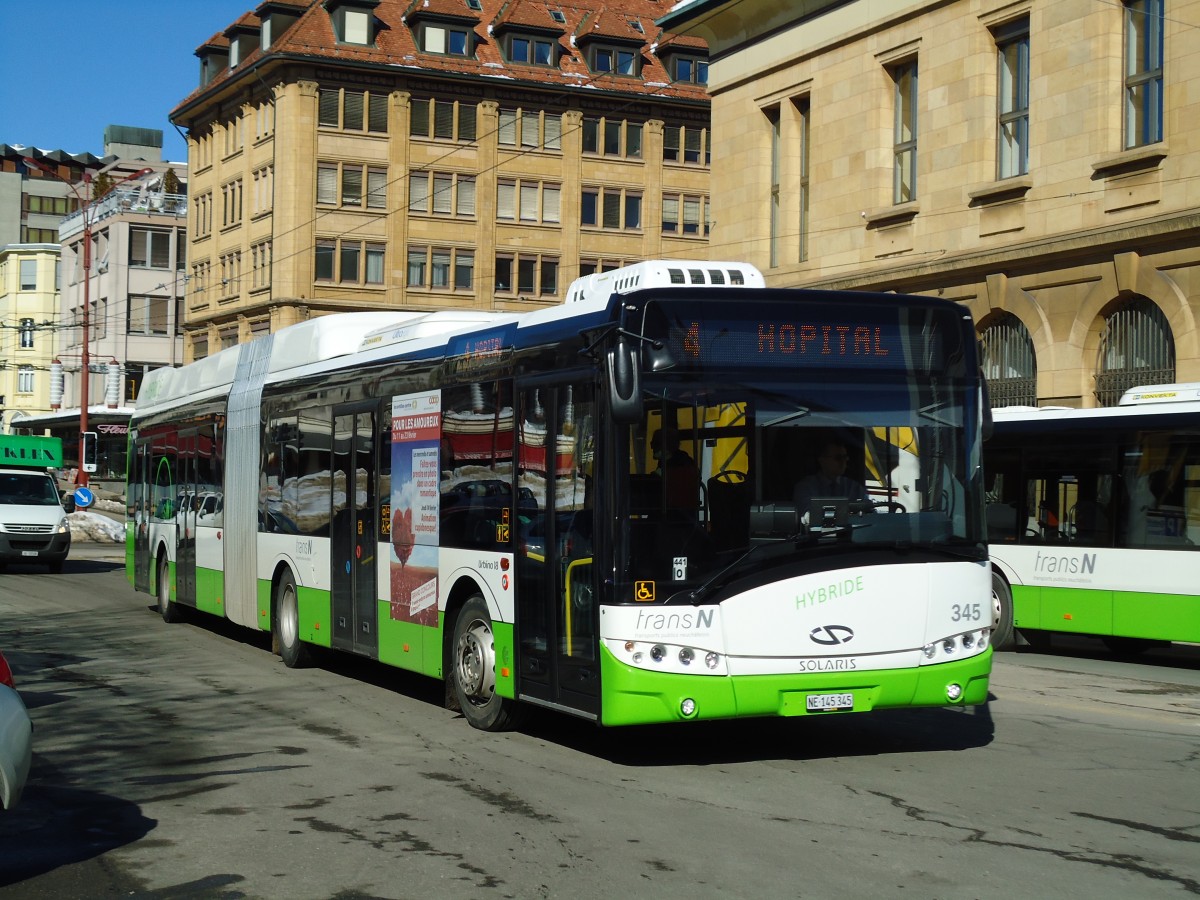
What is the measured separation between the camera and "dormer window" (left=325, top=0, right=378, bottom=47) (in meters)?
66.6

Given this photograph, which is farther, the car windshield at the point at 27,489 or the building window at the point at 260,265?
the building window at the point at 260,265

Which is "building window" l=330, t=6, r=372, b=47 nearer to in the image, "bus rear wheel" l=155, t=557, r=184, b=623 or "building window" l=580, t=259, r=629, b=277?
"building window" l=580, t=259, r=629, b=277

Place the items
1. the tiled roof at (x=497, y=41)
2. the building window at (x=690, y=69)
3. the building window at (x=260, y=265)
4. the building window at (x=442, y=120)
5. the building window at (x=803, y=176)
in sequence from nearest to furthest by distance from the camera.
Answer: the building window at (x=803, y=176) < the tiled roof at (x=497, y=41) < the building window at (x=260, y=265) < the building window at (x=442, y=120) < the building window at (x=690, y=69)

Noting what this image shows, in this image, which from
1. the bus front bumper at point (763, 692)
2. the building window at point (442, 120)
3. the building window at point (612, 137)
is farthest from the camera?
the building window at point (612, 137)

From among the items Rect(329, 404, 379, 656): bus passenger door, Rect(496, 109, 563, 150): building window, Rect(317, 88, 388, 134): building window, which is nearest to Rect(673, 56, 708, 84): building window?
Rect(496, 109, 563, 150): building window

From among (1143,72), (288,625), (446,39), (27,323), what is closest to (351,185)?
(446,39)

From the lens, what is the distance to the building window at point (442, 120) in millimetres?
67625

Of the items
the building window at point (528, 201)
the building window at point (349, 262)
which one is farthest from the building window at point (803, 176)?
the building window at point (528, 201)

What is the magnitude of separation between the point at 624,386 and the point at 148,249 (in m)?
81.3

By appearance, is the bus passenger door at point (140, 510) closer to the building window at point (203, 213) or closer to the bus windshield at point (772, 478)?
the bus windshield at point (772, 478)

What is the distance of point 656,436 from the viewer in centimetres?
962

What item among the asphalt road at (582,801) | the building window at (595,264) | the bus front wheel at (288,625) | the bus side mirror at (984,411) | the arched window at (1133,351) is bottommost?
the asphalt road at (582,801)

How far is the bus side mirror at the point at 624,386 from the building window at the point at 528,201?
6058 cm

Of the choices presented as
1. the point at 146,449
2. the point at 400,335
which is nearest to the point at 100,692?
the point at 400,335
